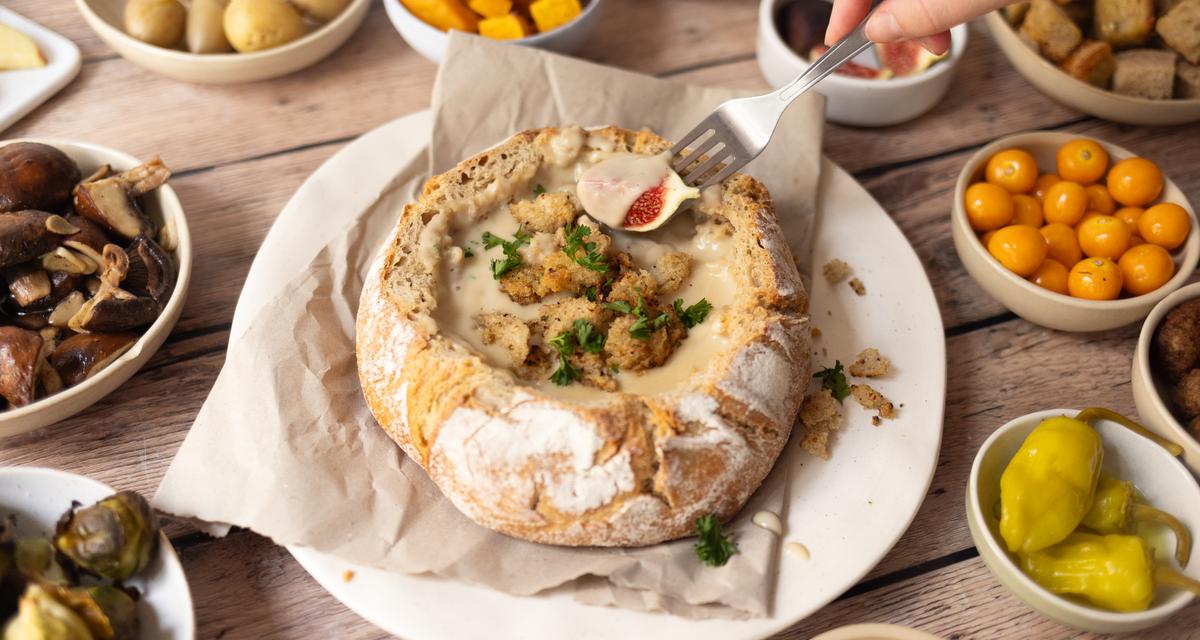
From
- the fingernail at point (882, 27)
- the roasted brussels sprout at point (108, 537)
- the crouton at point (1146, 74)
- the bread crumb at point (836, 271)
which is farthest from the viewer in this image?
the crouton at point (1146, 74)

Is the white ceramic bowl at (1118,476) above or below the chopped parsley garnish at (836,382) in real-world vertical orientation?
below

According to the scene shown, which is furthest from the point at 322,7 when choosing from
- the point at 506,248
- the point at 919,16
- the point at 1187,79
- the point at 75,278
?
the point at 1187,79

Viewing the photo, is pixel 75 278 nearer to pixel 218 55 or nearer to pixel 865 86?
pixel 218 55

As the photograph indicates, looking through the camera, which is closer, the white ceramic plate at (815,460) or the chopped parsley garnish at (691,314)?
the white ceramic plate at (815,460)

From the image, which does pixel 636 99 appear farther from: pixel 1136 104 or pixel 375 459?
pixel 1136 104

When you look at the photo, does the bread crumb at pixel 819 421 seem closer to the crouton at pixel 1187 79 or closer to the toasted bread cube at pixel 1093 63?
the toasted bread cube at pixel 1093 63

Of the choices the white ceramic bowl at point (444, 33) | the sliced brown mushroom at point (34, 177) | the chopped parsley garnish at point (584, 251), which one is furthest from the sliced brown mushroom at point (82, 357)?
the white ceramic bowl at point (444, 33)

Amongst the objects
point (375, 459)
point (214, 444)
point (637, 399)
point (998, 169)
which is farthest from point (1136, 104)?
point (214, 444)
